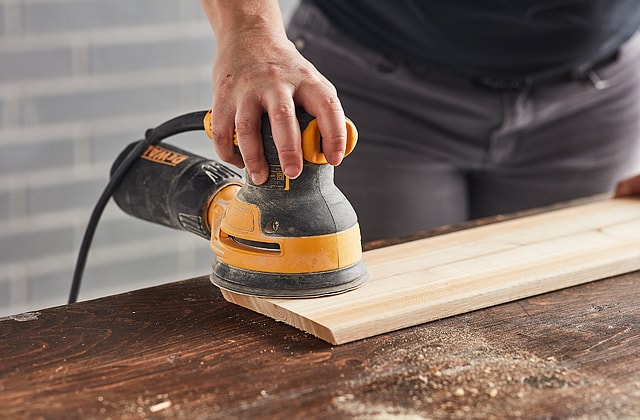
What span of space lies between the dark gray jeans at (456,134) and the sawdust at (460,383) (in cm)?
74

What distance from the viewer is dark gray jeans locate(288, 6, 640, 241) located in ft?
5.73

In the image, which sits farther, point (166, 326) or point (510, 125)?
point (510, 125)

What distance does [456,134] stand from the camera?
70.2 inches

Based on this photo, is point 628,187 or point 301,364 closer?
point 301,364

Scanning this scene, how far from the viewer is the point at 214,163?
129cm

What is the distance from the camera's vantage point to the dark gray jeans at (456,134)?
1.75 m

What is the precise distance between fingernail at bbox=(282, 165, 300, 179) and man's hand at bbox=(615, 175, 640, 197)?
836 mm

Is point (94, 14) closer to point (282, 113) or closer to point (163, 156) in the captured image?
point (163, 156)

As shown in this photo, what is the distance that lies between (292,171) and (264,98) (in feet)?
0.31

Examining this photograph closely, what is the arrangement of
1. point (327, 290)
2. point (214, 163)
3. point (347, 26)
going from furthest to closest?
point (347, 26) < point (214, 163) < point (327, 290)

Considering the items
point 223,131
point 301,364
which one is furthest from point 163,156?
point 301,364

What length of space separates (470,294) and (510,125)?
2.16ft

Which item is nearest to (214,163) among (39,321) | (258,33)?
(258,33)

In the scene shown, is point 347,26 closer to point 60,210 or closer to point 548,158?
point 548,158
